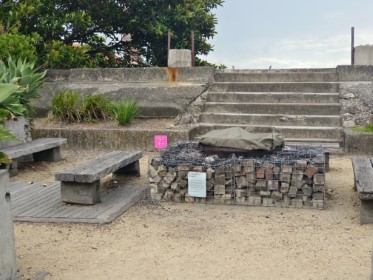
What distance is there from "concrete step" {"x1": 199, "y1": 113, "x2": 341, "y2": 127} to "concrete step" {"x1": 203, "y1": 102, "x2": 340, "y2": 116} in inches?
6.3

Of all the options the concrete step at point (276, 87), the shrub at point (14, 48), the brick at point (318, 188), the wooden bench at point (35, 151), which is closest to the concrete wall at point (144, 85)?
the concrete step at point (276, 87)

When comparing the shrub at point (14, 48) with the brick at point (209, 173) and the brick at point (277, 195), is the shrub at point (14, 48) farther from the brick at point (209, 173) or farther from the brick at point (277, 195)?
the brick at point (277, 195)

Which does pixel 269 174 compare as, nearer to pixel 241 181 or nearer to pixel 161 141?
pixel 241 181

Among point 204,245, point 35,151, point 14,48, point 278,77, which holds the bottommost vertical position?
point 204,245

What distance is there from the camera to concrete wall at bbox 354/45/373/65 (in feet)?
38.0

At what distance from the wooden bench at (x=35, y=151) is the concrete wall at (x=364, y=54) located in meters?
7.19

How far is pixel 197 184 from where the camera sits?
204 inches

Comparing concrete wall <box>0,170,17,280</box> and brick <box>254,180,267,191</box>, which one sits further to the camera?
brick <box>254,180,267,191</box>

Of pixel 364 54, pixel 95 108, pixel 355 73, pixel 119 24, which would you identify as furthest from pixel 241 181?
pixel 119 24

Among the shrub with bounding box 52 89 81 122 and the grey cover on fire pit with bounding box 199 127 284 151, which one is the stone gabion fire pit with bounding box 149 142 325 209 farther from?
the shrub with bounding box 52 89 81 122

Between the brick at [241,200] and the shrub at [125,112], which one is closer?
the brick at [241,200]

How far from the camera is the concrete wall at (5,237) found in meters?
3.06

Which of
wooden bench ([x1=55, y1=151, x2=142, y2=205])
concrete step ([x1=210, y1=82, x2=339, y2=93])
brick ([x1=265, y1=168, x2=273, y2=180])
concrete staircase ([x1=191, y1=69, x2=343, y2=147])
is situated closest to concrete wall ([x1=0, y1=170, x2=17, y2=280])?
wooden bench ([x1=55, y1=151, x2=142, y2=205])

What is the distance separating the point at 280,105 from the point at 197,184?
434 centimetres
